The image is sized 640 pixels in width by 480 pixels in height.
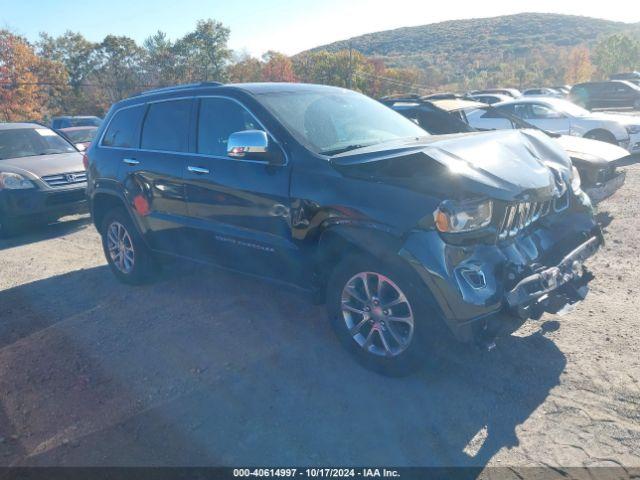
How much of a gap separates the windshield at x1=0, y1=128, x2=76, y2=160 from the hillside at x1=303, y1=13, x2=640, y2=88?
53643 mm

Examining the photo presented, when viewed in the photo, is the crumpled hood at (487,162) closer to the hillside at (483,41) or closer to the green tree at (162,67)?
the green tree at (162,67)

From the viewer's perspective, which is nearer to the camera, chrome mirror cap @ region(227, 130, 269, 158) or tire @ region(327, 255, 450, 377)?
tire @ region(327, 255, 450, 377)

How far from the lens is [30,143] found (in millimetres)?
8992

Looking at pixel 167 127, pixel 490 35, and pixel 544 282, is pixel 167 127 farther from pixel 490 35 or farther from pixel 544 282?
pixel 490 35

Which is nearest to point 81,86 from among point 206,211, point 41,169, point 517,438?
point 41,169

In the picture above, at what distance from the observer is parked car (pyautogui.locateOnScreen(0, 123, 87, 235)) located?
779 cm

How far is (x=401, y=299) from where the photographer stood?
126 inches

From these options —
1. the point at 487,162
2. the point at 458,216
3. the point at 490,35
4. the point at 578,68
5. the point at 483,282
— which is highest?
the point at 490,35

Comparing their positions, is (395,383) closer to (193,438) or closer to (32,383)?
(193,438)

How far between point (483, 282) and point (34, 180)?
7.44 metres

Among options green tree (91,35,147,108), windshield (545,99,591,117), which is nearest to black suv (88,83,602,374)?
windshield (545,99,591,117)

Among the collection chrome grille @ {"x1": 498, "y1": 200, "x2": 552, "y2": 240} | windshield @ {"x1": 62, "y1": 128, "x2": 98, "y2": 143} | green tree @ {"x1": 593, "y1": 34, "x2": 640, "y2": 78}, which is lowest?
windshield @ {"x1": 62, "y1": 128, "x2": 98, "y2": 143}

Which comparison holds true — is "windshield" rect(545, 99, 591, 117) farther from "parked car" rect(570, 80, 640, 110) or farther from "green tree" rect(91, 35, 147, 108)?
"green tree" rect(91, 35, 147, 108)

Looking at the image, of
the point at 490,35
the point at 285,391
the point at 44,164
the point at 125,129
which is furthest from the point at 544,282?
the point at 490,35
